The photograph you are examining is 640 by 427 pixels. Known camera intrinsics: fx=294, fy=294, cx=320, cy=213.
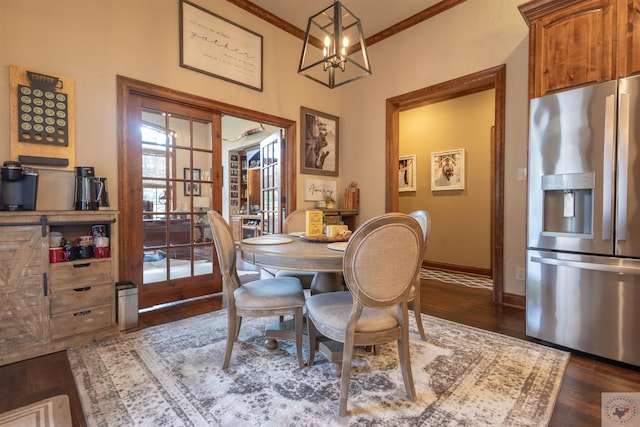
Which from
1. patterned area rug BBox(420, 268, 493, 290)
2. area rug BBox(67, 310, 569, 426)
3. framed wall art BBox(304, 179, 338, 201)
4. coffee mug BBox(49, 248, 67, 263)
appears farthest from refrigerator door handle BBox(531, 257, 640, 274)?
coffee mug BBox(49, 248, 67, 263)

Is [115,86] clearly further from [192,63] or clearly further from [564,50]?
[564,50]

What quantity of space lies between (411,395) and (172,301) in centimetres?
252

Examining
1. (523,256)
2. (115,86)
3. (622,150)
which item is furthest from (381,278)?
(115,86)

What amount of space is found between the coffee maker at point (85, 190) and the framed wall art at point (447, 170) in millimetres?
4444

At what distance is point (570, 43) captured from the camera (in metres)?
2.04

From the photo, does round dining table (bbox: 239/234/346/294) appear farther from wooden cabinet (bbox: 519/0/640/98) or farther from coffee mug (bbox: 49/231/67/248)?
wooden cabinet (bbox: 519/0/640/98)

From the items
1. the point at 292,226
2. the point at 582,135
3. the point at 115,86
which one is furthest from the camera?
the point at 292,226

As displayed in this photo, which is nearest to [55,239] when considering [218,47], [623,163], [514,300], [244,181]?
[218,47]

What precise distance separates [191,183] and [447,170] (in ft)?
12.3

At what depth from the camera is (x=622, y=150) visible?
1803mm

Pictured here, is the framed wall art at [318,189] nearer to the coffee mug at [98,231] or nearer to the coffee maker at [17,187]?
the coffee mug at [98,231]

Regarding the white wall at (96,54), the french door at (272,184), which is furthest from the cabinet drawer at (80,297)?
the french door at (272,184)

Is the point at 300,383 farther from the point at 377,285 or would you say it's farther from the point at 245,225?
the point at 245,225

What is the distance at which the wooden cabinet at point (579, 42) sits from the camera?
6.04ft
